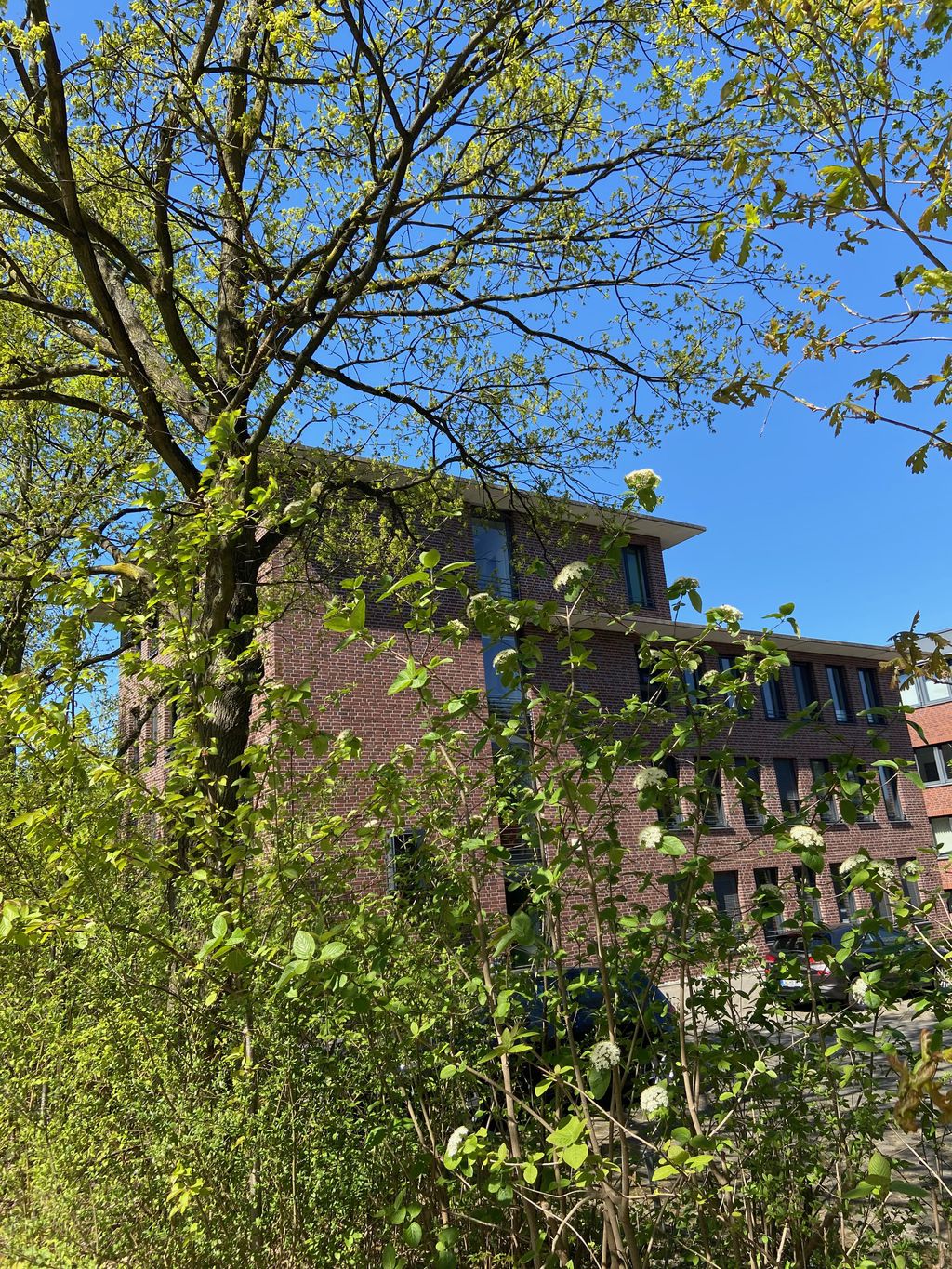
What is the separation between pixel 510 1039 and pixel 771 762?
957 inches

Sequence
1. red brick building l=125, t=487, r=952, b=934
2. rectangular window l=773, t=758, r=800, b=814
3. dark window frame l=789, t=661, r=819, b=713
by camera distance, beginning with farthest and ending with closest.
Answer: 1. dark window frame l=789, t=661, r=819, b=713
2. rectangular window l=773, t=758, r=800, b=814
3. red brick building l=125, t=487, r=952, b=934

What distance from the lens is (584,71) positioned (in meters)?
6.50

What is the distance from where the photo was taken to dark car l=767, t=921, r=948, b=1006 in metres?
2.32

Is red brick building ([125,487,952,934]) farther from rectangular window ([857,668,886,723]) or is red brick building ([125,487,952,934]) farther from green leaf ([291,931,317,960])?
green leaf ([291,931,317,960])

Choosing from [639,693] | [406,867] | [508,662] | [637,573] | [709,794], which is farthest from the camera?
[637,573]

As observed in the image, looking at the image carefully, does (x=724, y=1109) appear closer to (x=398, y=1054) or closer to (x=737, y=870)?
(x=398, y=1054)

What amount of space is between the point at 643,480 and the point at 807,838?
1.06 meters

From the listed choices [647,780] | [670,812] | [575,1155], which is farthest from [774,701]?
[575,1155]

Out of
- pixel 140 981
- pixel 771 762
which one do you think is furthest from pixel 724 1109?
pixel 771 762

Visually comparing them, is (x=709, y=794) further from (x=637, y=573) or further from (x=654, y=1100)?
(x=637, y=573)

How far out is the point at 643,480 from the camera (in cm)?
245

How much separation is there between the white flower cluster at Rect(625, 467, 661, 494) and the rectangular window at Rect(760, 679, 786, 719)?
77.4 feet

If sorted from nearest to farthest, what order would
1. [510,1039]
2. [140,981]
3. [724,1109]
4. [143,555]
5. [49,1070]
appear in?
[510,1039] → [724,1109] → [143,555] → [140,981] → [49,1070]


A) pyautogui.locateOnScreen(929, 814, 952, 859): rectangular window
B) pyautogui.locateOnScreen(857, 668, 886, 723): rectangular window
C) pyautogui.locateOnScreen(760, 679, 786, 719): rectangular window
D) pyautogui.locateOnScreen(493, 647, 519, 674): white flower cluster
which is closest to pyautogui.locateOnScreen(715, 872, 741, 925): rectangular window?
Answer: pyautogui.locateOnScreen(760, 679, 786, 719): rectangular window
